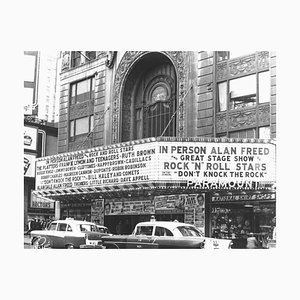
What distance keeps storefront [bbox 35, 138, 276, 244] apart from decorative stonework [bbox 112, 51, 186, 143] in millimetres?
1110

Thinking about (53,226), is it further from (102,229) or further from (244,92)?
(244,92)

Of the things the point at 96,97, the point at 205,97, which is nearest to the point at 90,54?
the point at 96,97

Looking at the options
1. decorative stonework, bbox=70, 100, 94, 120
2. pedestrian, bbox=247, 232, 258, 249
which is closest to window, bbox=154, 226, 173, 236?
pedestrian, bbox=247, 232, 258, 249

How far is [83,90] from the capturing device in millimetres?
15883

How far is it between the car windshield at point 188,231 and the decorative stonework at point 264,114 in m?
3.15

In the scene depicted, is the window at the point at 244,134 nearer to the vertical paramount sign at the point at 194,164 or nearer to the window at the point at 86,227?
the vertical paramount sign at the point at 194,164

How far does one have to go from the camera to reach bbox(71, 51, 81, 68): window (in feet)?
46.9

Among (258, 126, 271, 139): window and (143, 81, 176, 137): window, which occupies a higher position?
(143, 81, 176, 137): window

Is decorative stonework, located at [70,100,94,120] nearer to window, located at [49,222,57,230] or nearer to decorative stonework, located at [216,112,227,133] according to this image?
window, located at [49,222,57,230]

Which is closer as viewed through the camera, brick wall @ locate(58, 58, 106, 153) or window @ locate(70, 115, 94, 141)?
brick wall @ locate(58, 58, 106, 153)

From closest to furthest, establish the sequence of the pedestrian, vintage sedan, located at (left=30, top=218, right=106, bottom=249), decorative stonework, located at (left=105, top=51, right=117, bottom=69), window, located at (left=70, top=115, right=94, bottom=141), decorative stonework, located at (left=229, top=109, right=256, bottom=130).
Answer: the pedestrian, vintage sedan, located at (left=30, top=218, right=106, bottom=249), decorative stonework, located at (left=229, top=109, right=256, bottom=130), decorative stonework, located at (left=105, top=51, right=117, bottom=69), window, located at (left=70, top=115, right=94, bottom=141)

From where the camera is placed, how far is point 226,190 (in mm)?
14016
